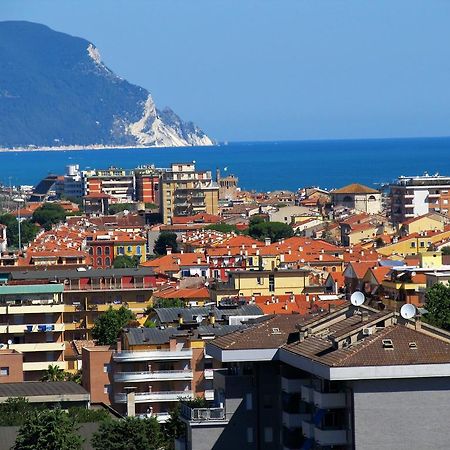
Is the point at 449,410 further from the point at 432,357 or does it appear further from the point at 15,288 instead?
the point at 15,288

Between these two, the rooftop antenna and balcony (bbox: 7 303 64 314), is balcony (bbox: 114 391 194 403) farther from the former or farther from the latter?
the rooftop antenna

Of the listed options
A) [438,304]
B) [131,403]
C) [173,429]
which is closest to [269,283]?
[438,304]

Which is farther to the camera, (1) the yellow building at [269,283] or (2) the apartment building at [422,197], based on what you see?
(2) the apartment building at [422,197]

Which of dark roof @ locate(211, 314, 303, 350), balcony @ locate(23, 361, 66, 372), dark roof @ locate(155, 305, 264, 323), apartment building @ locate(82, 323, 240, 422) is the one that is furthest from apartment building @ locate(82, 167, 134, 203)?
dark roof @ locate(211, 314, 303, 350)

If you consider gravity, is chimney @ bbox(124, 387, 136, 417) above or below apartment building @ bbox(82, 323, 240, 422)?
below

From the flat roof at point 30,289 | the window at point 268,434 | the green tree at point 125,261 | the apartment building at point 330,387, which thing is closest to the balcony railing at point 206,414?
the apartment building at point 330,387

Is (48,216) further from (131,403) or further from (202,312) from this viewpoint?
(131,403)

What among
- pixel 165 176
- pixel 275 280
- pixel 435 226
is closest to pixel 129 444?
pixel 275 280

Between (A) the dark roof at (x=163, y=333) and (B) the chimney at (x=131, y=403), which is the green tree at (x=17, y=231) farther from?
(B) the chimney at (x=131, y=403)
